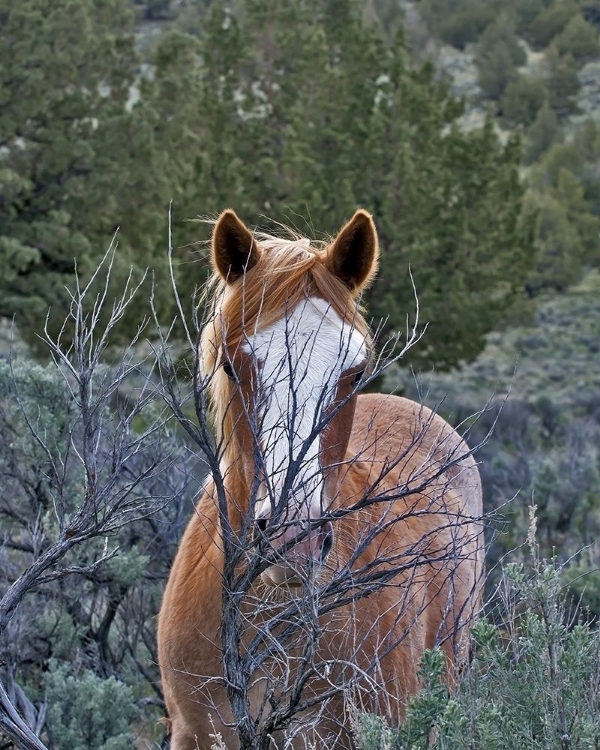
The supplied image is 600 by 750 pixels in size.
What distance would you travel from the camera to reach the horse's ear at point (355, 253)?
11.8 feet

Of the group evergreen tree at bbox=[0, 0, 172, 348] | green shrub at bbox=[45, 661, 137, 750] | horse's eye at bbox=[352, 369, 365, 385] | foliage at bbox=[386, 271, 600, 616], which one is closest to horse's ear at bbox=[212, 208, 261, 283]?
horse's eye at bbox=[352, 369, 365, 385]

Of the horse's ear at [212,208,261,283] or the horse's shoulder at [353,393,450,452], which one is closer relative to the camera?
the horse's ear at [212,208,261,283]

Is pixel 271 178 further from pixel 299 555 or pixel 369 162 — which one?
pixel 299 555

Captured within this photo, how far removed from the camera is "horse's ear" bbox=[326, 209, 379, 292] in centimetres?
361

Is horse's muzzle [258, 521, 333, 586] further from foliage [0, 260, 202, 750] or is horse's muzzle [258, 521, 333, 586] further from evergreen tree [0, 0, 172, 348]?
evergreen tree [0, 0, 172, 348]

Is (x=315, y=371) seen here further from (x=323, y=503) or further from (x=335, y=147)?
(x=335, y=147)

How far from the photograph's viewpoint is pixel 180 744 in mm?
3678

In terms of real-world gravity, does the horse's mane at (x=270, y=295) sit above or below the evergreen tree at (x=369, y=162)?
above

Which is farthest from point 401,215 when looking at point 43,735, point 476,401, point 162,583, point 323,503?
point 323,503

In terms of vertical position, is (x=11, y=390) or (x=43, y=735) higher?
(x=11, y=390)

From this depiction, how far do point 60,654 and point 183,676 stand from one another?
195cm

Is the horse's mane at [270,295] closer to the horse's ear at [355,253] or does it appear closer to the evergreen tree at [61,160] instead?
the horse's ear at [355,253]

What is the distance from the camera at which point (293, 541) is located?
276cm

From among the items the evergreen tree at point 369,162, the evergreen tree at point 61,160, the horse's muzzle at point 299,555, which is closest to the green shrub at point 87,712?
the horse's muzzle at point 299,555
